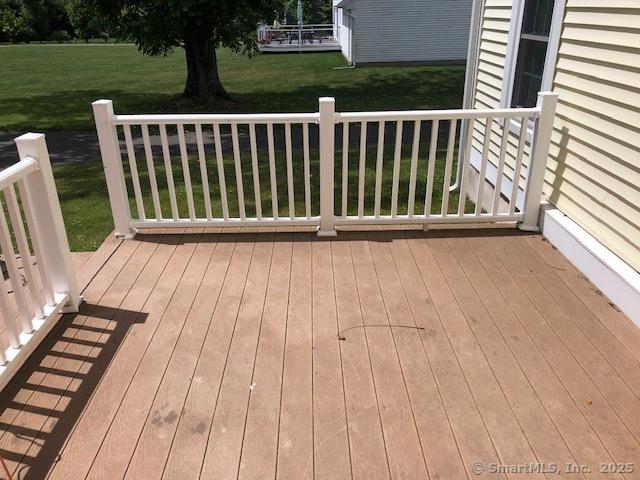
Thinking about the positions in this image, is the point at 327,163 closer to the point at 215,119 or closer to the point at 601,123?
the point at 215,119

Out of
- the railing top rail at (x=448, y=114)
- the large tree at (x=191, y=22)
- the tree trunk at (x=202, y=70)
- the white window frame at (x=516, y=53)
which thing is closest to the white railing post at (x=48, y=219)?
the railing top rail at (x=448, y=114)

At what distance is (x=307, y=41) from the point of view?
26.0 m

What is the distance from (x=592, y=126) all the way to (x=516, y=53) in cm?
140

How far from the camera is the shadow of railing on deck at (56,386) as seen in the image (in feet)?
6.12

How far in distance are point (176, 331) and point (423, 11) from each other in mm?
18378

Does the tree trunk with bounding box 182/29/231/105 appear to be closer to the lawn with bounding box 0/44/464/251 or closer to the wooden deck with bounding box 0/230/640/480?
the lawn with bounding box 0/44/464/251

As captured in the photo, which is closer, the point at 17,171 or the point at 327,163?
the point at 17,171

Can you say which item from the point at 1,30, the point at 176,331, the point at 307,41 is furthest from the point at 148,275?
the point at 1,30

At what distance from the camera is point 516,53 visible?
4172 millimetres

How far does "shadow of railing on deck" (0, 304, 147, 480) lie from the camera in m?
1.87

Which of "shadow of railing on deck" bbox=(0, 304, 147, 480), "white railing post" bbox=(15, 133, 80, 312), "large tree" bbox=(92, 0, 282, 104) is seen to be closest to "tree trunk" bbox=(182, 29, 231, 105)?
"large tree" bbox=(92, 0, 282, 104)

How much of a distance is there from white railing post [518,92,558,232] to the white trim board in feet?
0.26

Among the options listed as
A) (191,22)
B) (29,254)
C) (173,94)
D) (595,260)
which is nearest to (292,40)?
(173,94)

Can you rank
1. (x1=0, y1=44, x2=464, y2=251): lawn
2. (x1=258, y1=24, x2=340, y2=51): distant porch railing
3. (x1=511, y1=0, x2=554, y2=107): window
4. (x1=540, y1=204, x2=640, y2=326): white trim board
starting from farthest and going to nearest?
(x1=258, y1=24, x2=340, y2=51): distant porch railing < (x1=0, y1=44, x2=464, y2=251): lawn < (x1=511, y1=0, x2=554, y2=107): window < (x1=540, y1=204, x2=640, y2=326): white trim board
